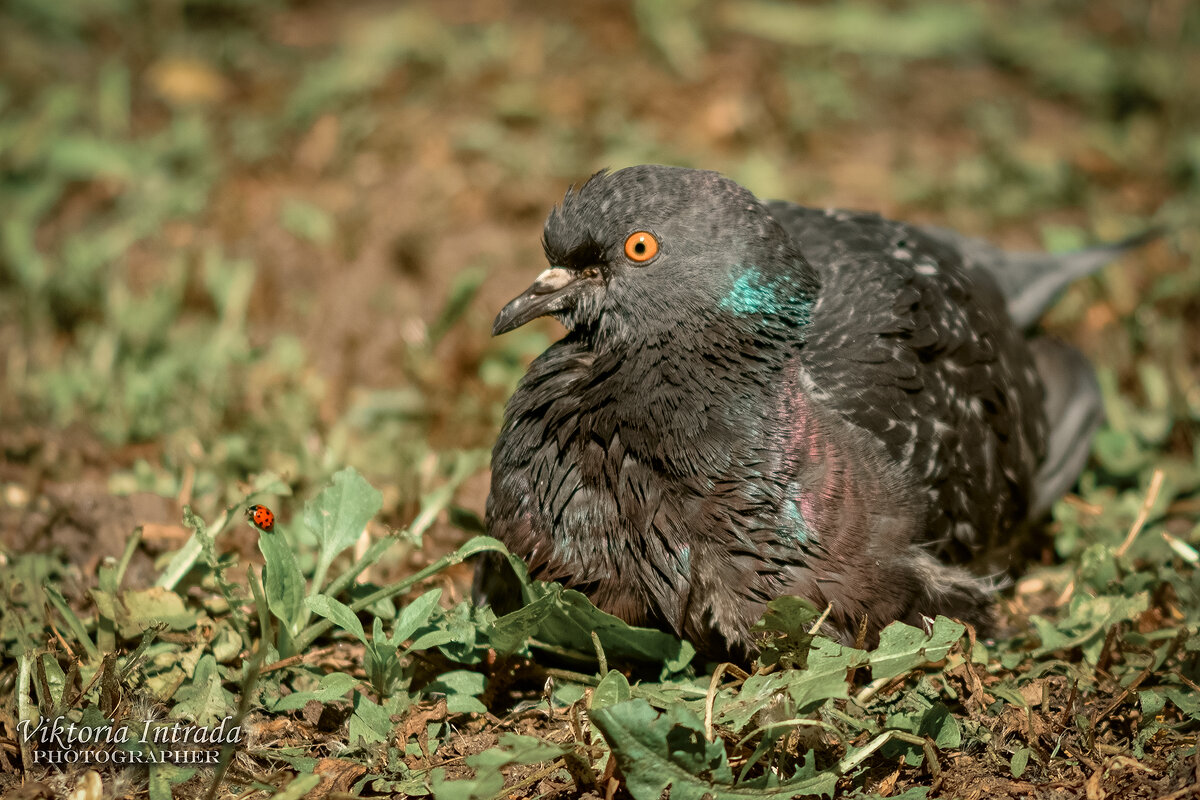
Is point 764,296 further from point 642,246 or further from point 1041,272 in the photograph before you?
point 1041,272

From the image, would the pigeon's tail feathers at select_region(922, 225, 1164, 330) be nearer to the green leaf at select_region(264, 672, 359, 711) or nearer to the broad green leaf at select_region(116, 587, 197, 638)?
the green leaf at select_region(264, 672, 359, 711)

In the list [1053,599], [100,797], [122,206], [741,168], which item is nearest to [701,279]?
[1053,599]

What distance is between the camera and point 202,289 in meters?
5.44

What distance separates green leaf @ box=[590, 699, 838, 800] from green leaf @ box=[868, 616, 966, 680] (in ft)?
1.22

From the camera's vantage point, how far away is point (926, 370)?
361 cm

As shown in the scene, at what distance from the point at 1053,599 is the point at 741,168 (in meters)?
3.08

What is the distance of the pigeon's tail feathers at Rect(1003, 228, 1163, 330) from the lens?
15.5 feet

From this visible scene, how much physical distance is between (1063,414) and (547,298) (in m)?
2.45

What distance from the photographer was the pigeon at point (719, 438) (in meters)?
3.11

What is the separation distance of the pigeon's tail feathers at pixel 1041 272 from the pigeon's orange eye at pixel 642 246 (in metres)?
2.11

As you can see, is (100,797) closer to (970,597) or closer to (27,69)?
(970,597)

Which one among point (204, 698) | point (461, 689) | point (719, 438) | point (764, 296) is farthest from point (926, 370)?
point (204, 698)

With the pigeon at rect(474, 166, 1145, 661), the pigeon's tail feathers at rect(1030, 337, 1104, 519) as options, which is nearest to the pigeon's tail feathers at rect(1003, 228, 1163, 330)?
the pigeon's tail feathers at rect(1030, 337, 1104, 519)

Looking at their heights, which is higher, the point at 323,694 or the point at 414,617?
the point at 414,617
